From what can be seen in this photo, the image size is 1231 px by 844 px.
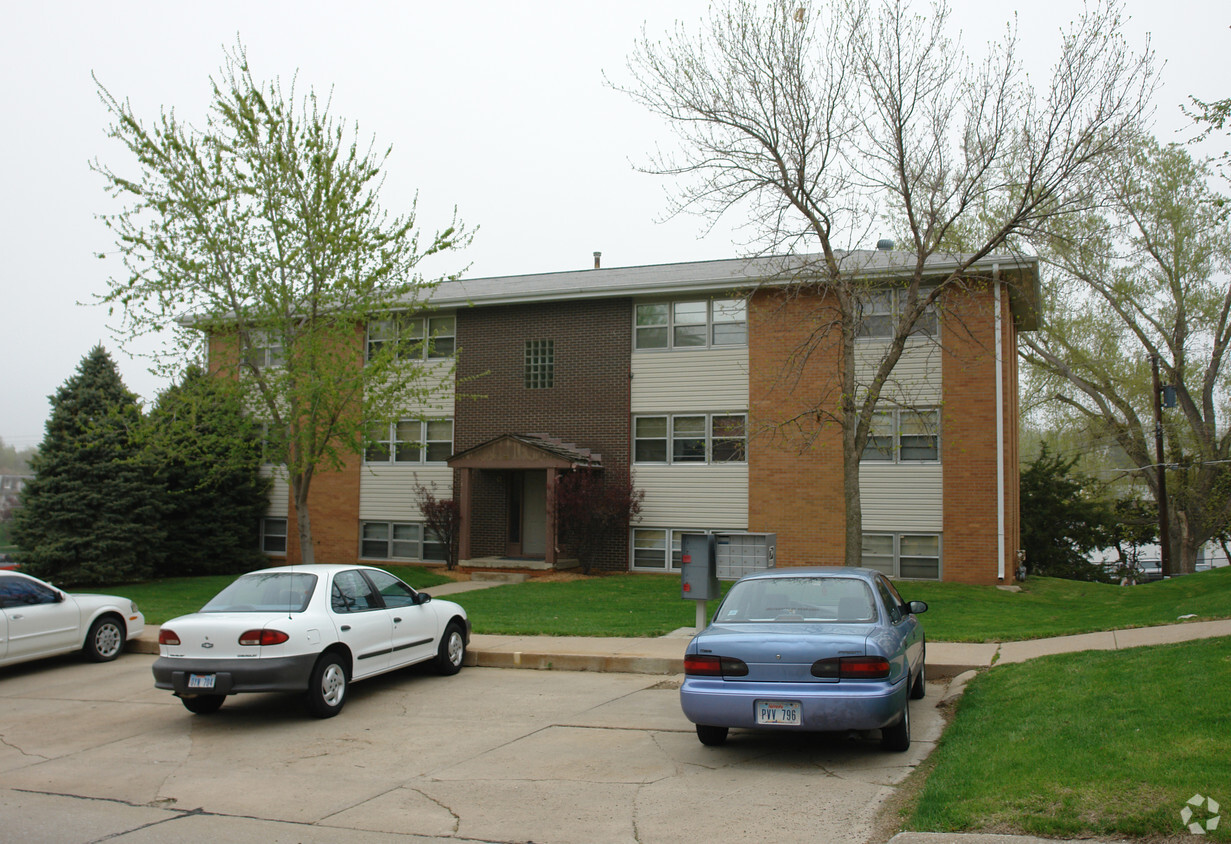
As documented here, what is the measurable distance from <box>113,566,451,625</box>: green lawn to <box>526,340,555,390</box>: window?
558 centimetres

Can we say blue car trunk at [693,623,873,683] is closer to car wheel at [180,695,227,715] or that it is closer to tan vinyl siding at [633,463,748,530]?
car wheel at [180,695,227,715]

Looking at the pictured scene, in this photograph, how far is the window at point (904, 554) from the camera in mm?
21984

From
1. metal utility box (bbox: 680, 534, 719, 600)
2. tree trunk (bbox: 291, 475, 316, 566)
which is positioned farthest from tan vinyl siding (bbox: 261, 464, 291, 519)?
metal utility box (bbox: 680, 534, 719, 600)

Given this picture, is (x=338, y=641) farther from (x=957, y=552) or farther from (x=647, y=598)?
(x=957, y=552)

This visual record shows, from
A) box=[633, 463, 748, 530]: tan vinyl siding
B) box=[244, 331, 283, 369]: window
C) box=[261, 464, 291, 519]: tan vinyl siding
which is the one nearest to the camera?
box=[244, 331, 283, 369]: window

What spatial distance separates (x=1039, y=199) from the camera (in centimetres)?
1622

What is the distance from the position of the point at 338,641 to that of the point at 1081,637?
8.86m

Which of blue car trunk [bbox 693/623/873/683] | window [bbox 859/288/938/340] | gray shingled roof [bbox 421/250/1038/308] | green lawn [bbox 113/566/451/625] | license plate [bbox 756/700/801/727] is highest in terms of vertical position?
gray shingled roof [bbox 421/250/1038/308]

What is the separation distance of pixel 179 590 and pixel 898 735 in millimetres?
Result: 18786

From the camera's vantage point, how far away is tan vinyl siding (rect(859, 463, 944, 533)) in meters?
21.9

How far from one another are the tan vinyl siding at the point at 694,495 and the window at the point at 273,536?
1118 cm

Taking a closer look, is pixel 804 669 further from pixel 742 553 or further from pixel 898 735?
pixel 742 553

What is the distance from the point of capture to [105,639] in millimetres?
12828

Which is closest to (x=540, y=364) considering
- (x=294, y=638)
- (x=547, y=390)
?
(x=547, y=390)
